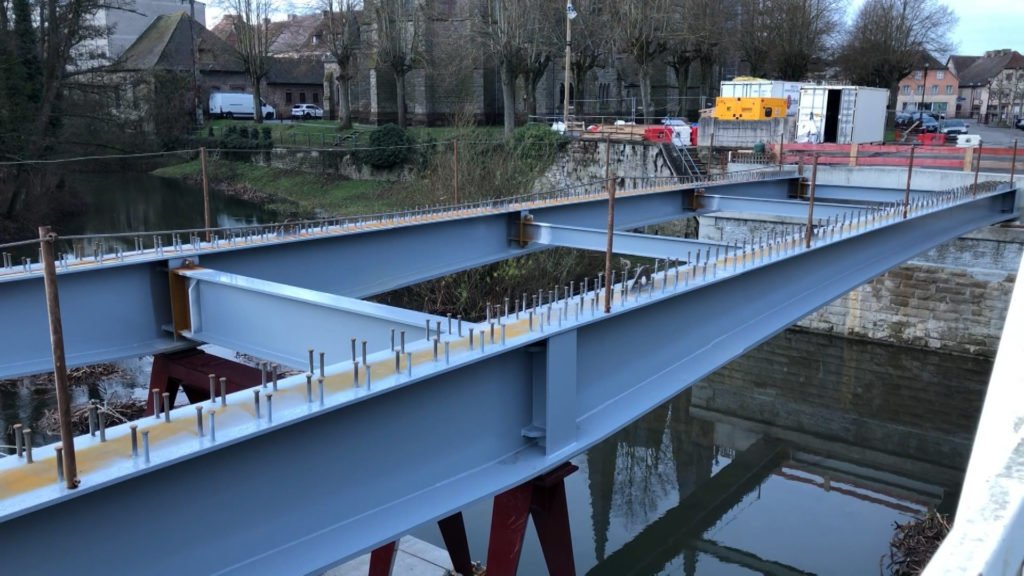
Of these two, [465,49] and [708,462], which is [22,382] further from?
[465,49]

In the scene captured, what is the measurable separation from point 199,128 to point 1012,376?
5750 centimetres

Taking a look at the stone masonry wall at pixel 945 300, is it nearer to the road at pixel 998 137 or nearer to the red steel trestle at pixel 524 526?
the red steel trestle at pixel 524 526

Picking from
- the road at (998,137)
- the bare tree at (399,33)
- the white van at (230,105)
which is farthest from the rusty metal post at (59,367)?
the white van at (230,105)

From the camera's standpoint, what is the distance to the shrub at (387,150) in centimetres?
3891

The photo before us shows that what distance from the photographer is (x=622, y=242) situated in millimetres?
9391

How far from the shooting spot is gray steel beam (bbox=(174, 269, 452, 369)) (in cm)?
548

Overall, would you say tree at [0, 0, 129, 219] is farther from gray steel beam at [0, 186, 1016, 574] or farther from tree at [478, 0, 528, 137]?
gray steel beam at [0, 186, 1016, 574]

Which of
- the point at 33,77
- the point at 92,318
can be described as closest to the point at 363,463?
the point at 92,318

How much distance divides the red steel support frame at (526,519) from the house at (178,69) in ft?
163

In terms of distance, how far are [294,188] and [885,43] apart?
123ft

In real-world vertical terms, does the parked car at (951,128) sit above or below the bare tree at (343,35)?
below

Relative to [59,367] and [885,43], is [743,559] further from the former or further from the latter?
[885,43]

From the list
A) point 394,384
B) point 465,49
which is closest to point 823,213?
point 394,384

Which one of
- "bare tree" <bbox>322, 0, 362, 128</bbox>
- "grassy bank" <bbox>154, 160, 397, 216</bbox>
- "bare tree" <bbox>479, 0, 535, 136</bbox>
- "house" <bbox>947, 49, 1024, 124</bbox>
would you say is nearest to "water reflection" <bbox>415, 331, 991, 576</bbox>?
"grassy bank" <bbox>154, 160, 397, 216</bbox>
